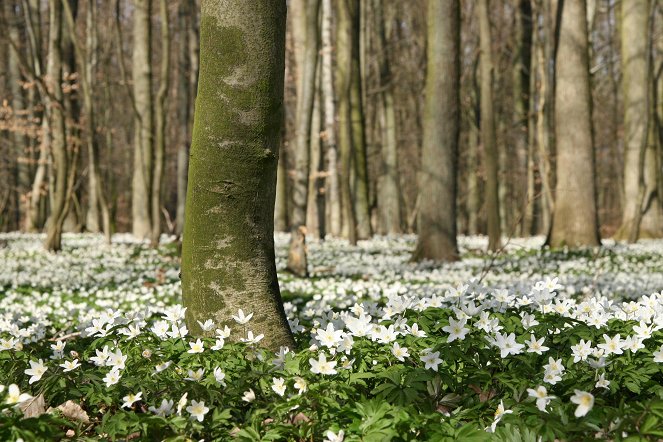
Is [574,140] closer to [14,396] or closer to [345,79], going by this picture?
[345,79]

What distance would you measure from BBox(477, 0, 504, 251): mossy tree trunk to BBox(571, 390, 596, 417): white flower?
10.3m

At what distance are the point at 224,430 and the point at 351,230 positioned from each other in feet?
40.3

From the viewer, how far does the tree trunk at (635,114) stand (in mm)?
15867

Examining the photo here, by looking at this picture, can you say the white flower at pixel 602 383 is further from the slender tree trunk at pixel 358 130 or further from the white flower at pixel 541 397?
the slender tree trunk at pixel 358 130

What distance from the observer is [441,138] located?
455 inches

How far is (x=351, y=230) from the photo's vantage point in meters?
14.9

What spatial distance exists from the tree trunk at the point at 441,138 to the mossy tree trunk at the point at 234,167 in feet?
25.8

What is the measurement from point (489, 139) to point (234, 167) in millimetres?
10053

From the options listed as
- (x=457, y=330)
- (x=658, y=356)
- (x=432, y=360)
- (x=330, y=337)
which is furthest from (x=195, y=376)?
(x=658, y=356)

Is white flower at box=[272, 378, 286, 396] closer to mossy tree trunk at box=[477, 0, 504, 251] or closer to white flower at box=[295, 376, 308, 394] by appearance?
white flower at box=[295, 376, 308, 394]

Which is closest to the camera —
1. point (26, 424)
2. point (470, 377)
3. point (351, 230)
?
point (26, 424)

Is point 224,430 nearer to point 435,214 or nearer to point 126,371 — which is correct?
point 126,371

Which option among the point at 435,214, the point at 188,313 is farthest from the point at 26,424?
the point at 435,214

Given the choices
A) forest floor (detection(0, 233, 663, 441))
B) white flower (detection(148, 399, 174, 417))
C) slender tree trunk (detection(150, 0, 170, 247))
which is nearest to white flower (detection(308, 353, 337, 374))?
forest floor (detection(0, 233, 663, 441))
